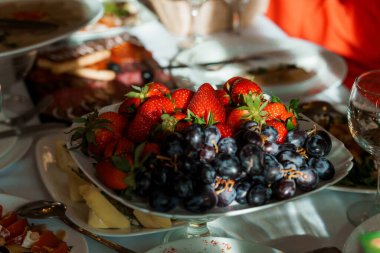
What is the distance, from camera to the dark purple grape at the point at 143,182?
677mm

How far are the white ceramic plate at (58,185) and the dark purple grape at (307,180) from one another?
269 mm

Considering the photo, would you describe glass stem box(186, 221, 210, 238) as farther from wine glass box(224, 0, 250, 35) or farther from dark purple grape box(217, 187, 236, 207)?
wine glass box(224, 0, 250, 35)

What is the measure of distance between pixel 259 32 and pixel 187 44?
0.26 meters

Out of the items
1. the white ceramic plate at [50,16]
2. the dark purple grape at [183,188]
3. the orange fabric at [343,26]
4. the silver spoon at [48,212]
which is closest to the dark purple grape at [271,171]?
the dark purple grape at [183,188]

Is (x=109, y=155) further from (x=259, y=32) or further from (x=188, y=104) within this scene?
(x=259, y=32)

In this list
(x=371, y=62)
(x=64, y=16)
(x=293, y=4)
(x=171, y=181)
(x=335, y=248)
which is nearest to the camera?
(x=171, y=181)

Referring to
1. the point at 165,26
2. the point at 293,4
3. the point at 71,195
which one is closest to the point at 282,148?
the point at 71,195

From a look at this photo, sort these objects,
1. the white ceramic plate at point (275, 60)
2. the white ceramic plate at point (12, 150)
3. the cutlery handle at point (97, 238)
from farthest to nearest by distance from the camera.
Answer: the white ceramic plate at point (275, 60) < the white ceramic plate at point (12, 150) < the cutlery handle at point (97, 238)

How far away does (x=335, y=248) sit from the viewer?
0.84m

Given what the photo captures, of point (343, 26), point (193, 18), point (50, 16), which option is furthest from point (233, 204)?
point (343, 26)

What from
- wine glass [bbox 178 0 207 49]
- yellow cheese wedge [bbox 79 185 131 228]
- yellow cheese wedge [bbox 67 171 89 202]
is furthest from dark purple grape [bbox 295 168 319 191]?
wine glass [bbox 178 0 207 49]

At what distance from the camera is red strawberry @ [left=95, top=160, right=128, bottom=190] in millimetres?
696

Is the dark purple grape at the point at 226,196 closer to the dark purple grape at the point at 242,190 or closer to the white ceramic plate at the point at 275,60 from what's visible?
the dark purple grape at the point at 242,190

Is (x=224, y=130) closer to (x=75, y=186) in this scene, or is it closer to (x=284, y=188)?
(x=284, y=188)
